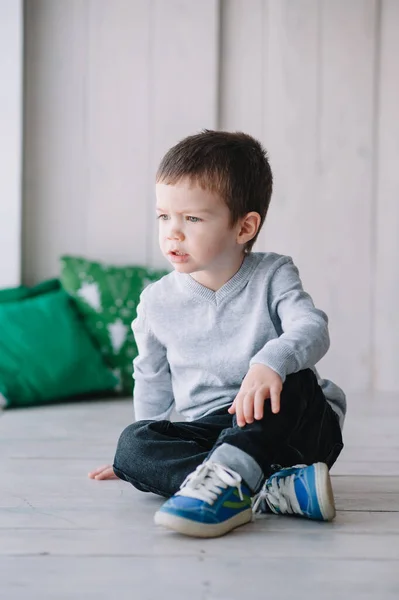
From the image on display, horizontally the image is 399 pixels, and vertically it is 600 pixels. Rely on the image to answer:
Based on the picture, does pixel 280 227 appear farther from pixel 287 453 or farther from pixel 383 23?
pixel 287 453

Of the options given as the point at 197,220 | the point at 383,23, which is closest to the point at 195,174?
the point at 197,220

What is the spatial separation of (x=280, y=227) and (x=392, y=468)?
1.24 meters

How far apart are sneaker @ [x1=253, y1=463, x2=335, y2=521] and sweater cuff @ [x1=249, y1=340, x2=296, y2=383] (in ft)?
0.45

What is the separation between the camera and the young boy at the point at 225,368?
3.98 ft

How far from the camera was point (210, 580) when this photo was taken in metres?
1.01

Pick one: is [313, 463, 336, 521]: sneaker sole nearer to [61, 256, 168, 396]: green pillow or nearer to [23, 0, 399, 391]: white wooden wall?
[61, 256, 168, 396]: green pillow

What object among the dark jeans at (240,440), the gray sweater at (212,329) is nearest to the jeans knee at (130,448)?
the dark jeans at (240,440)

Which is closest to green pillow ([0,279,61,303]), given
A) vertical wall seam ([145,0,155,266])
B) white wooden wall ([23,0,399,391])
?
white wooden wall ([23,0,399,391])

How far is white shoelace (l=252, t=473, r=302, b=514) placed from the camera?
1264mm

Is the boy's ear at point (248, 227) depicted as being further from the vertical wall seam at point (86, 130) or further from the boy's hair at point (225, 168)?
the vertical wall seam at point (86, 130)

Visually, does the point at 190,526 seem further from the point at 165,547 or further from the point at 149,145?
the point at 149,145

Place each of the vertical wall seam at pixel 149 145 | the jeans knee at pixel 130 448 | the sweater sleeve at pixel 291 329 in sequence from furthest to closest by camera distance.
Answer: the vertical wall seam at pixel 149 145 < the jeans knee at pixel 130 448 < the sweater sleeve at pixel 291 329

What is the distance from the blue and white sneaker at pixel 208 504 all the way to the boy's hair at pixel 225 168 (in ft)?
1.45

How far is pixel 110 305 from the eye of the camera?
103 inches
